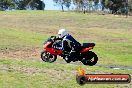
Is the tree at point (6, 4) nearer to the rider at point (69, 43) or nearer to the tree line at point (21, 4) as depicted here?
the tree line at point (21, 4)

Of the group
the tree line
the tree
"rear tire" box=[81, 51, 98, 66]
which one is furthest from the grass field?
the tree line

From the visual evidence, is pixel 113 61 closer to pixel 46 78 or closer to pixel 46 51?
pixel 46 51

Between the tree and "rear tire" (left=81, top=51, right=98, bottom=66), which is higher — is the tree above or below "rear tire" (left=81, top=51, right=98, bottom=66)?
below

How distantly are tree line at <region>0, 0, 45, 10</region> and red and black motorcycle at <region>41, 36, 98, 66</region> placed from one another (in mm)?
105445

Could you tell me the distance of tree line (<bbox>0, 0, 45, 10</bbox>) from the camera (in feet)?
413

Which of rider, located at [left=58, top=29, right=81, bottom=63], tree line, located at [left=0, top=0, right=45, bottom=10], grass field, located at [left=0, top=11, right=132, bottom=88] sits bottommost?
tree line, located at [left=0, top=0, right=45, bottom=10]

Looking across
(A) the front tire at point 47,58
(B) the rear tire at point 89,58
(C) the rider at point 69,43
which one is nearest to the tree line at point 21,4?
(A) the front tire at point 47,58

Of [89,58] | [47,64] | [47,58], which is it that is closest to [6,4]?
[47,58]

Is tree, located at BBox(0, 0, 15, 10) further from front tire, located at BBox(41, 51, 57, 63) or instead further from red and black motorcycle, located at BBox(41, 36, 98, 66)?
red and black motorcycle, located at BBox(41, 36, 98, 66)

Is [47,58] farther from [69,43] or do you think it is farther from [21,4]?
[21,4]

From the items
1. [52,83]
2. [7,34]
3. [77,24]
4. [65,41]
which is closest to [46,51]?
[65,41]

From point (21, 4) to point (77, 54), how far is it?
395 feet

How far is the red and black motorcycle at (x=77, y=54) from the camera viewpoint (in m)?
18.0

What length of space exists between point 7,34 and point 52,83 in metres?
25.6
